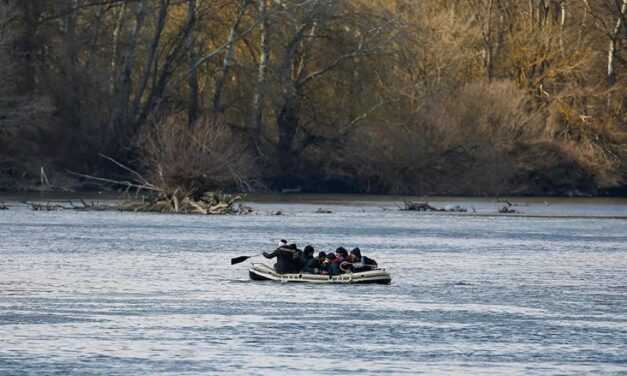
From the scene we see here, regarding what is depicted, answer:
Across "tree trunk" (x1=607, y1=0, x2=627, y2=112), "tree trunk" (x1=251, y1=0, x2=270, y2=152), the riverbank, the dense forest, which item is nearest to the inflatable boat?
the riverbank

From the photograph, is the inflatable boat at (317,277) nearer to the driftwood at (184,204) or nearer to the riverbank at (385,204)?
the riverbank at (385,204)

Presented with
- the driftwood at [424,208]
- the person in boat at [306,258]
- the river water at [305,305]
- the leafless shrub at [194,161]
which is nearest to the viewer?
the river water at [305,305]

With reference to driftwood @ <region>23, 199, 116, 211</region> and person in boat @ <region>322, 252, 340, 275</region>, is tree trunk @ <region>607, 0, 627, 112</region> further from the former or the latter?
person in boat @ <region>322, 252, 340, 275</region>

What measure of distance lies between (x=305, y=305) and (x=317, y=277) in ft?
13.0

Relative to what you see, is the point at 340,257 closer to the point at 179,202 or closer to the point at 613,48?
the point at 179,202

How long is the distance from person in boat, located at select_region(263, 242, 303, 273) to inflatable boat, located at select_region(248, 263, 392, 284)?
0.12 metres

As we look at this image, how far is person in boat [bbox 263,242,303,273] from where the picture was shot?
32500mm

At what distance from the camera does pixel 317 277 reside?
32625 mm

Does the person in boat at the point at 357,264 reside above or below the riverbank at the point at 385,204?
below

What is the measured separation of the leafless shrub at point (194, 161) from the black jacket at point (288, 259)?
22963 millimetres

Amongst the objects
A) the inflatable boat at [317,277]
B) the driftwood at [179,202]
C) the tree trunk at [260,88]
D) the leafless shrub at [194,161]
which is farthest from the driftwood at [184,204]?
the inflatable boat at [317,277]

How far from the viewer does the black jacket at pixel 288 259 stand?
32.5 meters

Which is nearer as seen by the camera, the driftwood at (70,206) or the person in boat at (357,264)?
the person in boat at (357,264)

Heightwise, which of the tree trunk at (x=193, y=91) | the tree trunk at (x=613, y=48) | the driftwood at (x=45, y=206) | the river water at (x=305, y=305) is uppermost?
the tree trunk at (x=613, y=48)
